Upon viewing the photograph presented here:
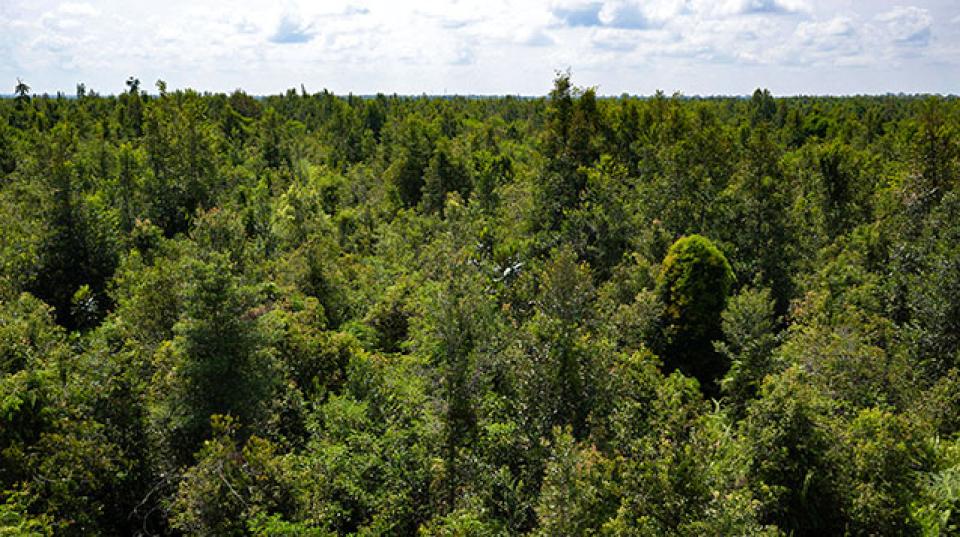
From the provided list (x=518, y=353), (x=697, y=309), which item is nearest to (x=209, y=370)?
(x=518, y=353)

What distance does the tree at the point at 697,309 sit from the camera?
26.7 metres

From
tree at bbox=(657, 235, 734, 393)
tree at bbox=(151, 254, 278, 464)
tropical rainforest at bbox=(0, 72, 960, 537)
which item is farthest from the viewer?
tree at bbox=(657, 235, 734, 393)

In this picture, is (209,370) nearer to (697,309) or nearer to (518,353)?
(518,353)

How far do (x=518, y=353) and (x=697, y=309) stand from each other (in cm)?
1228

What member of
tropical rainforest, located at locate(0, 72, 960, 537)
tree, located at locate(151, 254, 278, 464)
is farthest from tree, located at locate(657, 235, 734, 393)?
tree, located at locate(151, 254, 278, 464)

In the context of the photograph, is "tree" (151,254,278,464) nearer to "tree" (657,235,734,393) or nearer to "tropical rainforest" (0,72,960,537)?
"tropical rainforest" (0,72,960,537)

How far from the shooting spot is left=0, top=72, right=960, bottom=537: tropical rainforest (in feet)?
48.4

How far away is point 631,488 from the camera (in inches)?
493

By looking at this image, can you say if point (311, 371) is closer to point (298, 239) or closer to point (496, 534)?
point (496, 534)

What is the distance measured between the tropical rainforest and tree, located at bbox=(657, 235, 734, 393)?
0.40 feet

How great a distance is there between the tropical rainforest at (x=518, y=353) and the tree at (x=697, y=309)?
12cm

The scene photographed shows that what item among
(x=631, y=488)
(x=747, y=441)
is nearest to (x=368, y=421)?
(x=631, y=488)

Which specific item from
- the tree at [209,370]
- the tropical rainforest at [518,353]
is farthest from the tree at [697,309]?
the tree at [209,370]

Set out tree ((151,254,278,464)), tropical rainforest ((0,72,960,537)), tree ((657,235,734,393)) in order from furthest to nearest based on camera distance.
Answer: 1. tree ((657,235,734,393))
2. tree ((151,254,278,464))
3. tropical rainforest ((0,72,960,537))
